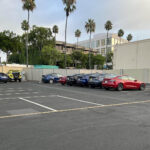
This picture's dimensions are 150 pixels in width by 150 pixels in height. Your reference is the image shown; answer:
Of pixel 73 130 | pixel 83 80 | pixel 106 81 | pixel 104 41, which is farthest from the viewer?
pixel 104 41

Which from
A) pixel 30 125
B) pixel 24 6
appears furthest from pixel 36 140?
pixel 24 6

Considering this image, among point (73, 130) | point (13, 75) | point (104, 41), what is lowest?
point (73, 130)

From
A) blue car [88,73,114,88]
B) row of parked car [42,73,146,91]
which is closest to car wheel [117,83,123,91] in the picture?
row of parked car [42,73,146,91]

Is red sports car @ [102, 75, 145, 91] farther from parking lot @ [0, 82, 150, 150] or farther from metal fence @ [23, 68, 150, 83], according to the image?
metal fence @ [23, 68, 150, 83]

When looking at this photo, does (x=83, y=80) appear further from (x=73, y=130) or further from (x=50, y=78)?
(x=73, y=130)

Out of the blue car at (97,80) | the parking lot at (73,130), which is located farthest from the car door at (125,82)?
the parking lot at (73,130)

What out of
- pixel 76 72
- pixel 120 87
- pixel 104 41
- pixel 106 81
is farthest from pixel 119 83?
pixel 104 41

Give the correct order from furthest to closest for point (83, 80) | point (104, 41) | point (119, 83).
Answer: point (104, 41) < point (83, 80) < point (119, 83)

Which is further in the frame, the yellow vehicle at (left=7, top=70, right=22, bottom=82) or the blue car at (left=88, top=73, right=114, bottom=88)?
the yellow vehicle at (left=7, top=70, right=22, bottom=82)

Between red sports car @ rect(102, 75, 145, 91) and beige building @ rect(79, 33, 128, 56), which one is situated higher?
beige building @ rect(79, 33, 128, 56)

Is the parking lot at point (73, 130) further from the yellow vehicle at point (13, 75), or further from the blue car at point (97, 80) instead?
the yellow vehicle at point (13, 75)

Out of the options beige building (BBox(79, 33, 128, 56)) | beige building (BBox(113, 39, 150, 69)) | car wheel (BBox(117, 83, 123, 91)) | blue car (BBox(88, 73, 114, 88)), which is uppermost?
beige building (BBox(79, 33, 128, 56))

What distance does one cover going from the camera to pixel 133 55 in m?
30.9

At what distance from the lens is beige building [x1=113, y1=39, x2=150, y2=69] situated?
28.6m
